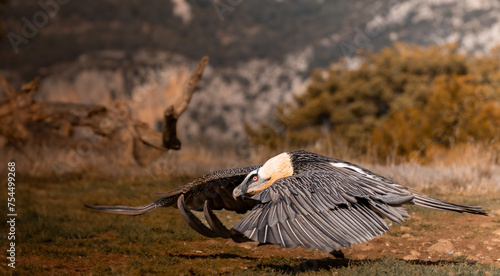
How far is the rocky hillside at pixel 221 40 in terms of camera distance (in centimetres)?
3242

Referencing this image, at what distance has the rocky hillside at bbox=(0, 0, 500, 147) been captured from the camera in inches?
1276

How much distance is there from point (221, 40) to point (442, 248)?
1363 inches

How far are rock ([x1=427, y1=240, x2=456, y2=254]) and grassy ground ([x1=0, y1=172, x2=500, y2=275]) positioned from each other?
73 millimetres

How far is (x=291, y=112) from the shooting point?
2264 cm

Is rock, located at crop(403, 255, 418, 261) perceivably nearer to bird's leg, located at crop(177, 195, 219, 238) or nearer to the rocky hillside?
bird's leg, located at crop(177, 195, 219, 238)

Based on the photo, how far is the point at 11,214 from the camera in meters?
7.75

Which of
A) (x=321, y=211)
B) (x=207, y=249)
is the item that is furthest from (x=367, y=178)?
(x=207, y=249)

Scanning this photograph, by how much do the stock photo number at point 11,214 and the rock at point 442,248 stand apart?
13.9ft

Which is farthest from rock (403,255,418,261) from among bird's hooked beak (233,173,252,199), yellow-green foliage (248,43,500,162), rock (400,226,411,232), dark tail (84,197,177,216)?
yellow-green foliage (248,43,500,162)

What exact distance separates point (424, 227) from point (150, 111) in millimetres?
17704

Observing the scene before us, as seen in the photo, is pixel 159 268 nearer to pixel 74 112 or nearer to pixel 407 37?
pixel 74 112

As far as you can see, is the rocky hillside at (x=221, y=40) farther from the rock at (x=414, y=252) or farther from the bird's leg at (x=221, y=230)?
the bird's leg at (x=221, y=230)

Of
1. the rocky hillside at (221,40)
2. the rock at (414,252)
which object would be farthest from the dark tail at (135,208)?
the rocky hillside at (221,40)

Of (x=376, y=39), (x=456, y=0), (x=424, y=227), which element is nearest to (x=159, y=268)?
(x=424, y=227)
